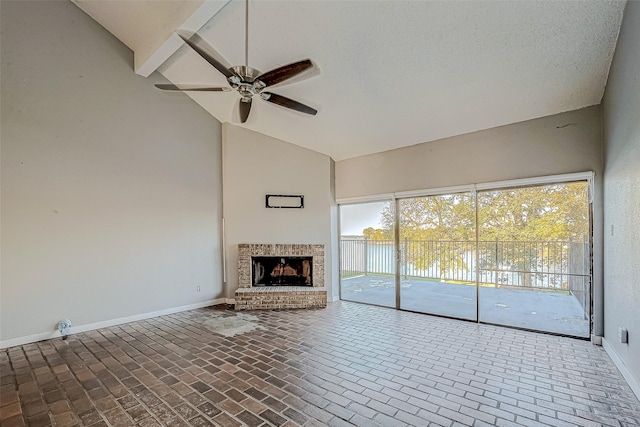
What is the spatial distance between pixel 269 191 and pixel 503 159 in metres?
4.00

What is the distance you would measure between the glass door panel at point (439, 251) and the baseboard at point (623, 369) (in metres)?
1.57

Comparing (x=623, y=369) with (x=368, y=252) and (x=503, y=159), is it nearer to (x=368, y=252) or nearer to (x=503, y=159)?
(x=503, y=159)

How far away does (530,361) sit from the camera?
3.22 metres

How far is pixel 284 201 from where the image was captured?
19.6 feet

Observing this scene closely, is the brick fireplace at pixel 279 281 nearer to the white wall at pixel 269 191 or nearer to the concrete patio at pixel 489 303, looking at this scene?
the white wall at pixel 269 191

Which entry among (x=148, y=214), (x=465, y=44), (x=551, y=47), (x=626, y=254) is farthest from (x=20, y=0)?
(x=626, y=254)

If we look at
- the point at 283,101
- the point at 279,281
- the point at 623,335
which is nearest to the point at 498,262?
the point at 623,335

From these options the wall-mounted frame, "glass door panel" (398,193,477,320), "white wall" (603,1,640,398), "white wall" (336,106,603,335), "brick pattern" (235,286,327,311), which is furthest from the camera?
the wall-mounted frame

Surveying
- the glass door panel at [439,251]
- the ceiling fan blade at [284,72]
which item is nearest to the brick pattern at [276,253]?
the glass door panel at [439,251]

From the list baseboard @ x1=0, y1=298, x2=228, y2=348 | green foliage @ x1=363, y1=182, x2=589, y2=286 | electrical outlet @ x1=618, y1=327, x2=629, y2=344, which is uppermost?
green foliage @ x1=363, y1=182, x2=589, y2=286

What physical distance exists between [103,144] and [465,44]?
4.98 metres

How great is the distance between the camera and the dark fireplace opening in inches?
231

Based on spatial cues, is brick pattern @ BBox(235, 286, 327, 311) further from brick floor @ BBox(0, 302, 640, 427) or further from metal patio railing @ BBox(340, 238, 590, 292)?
metal patio railing @ BBox(340, 238, 590, 292)

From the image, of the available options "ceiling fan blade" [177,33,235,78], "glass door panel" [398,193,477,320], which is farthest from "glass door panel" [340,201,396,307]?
"ceiling fan blade" [177,33,235,78]
